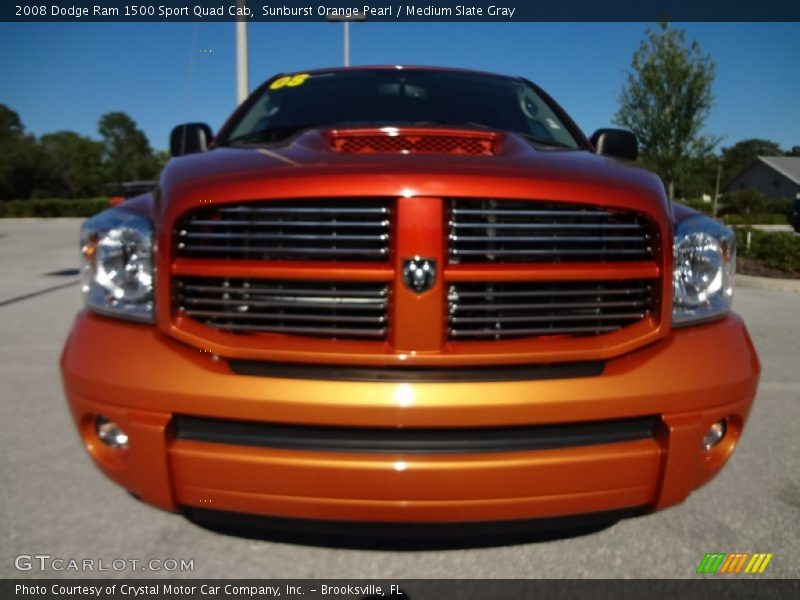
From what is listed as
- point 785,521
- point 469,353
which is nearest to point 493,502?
point 469,353

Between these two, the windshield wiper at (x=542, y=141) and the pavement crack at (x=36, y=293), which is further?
the pavement crack at (x=36, y=293)

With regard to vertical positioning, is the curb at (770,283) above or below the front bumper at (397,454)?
below

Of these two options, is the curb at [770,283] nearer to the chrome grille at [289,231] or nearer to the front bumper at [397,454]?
the front bumper at [397,454]

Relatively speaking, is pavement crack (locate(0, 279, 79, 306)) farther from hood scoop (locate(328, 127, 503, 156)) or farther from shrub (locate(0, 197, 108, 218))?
shrub (locate(0, 197, 108, 218))

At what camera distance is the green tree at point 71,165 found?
62.2 meters

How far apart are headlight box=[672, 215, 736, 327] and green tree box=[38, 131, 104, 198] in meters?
67.6

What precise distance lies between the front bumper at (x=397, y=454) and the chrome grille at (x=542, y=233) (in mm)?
311

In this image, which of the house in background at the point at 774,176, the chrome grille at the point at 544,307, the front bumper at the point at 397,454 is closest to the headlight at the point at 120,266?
the front bumper at the point at 397,454

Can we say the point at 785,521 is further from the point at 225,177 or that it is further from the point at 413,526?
the point at 225,177

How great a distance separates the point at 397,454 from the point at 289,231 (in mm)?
663

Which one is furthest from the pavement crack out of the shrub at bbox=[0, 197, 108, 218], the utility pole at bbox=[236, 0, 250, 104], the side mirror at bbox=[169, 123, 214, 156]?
the shrub at bbox=[0, 197, 108, 218]

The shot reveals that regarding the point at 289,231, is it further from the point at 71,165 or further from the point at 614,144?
the point at 71,165

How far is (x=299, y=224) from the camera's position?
184 cm

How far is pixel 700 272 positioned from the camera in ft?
6.87
